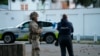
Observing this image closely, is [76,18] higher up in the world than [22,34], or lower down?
higher up

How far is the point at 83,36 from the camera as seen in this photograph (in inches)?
1342

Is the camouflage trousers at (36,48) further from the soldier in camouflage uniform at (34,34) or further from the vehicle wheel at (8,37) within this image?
the vehicle wheel at (8,37)

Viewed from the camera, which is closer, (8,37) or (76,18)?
(8,37)

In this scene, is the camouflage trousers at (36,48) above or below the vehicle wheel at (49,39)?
above

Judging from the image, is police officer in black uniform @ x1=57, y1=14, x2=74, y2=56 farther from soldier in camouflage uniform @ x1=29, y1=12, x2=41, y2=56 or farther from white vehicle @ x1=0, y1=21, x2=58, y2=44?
white vehicle @ x1=0, y1=21, x2=58, y2=44

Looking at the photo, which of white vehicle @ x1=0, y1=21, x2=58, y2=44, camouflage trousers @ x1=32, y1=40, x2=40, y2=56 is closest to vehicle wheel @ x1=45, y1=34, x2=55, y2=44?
white vehicle @ x1=0, y1=21, x2=58, y2=44

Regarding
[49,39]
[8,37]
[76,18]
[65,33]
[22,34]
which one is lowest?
[49,39]

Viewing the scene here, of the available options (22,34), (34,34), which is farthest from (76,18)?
(34,34)

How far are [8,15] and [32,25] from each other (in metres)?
26.7

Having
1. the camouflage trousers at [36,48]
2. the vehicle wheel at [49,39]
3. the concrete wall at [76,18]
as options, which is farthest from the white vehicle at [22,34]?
the camouflage trousers at [36,48]

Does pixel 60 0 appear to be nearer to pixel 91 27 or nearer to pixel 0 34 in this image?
pixel 0 34

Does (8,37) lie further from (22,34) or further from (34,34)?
(34,34)

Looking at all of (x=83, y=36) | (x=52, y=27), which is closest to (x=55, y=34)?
(x=52, y=27)

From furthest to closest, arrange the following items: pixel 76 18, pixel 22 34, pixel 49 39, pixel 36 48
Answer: pixel 76 18
pixel 49 39
pixel 22 34
pixel 36 48
